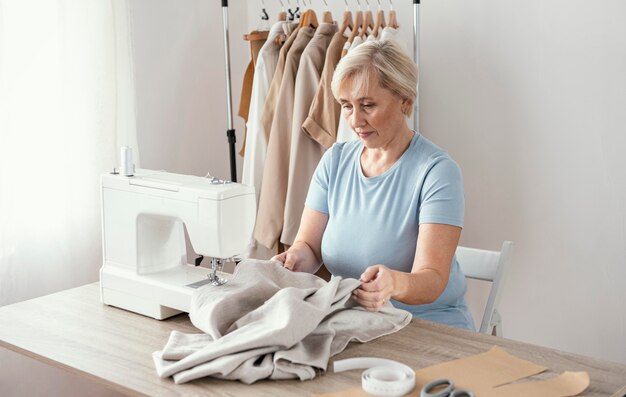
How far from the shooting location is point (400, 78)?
2215mm

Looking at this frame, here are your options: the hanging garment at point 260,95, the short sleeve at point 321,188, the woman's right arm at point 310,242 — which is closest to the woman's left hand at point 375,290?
the woman's right arm at point 310,242

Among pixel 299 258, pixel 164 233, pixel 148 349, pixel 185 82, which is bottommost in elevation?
pixel 148 349

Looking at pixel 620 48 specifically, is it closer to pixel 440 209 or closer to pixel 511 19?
pixel 511 19

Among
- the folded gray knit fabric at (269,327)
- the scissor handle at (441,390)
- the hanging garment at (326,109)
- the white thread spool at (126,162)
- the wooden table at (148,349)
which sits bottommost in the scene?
the wooden table at (148,349)

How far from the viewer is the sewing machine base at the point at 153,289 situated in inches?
78.3

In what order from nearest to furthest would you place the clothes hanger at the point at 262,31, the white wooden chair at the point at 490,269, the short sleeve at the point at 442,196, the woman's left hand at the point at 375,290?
the woman's left hand at the point at 375,290, the short sleeve at the point at 442,196, the white wooden chair at the point at 490,269, the clothes hanger at the point at 262,31

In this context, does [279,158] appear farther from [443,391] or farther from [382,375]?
[443,391]

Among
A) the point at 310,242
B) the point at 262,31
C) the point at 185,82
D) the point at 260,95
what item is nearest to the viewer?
the point at 310,242

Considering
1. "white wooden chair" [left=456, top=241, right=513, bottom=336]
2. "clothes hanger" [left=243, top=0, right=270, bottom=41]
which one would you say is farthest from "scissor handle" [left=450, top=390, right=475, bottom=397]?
"clothes hanger" [left=243, top=0, right=270, bottom=41]

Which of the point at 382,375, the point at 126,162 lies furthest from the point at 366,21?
the point at 382,375

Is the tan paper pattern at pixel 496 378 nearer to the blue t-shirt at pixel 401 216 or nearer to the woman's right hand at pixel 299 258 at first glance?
the blue t-shirt at pixel 401 216

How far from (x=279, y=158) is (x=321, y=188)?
87 centimetres

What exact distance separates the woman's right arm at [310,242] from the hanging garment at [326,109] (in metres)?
0.74

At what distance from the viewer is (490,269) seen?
244cm
